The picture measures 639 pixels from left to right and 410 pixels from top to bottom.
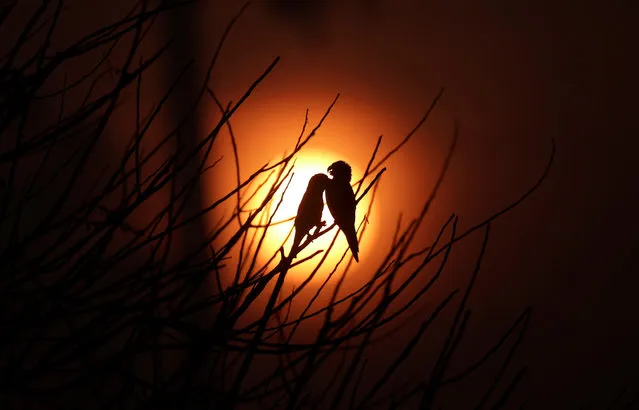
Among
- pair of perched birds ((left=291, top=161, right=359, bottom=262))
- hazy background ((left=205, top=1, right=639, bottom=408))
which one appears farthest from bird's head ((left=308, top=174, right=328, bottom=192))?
hazy background ((left=205, top=1, right=639, bottom=408))

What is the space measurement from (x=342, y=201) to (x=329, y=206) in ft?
0.08


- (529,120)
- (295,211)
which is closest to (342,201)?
(295,211)

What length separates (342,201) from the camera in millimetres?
1101

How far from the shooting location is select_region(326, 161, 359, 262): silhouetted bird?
1.10m

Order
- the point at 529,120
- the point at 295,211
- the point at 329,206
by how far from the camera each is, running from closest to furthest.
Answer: the point at 329,206, the point at 295,211, the point at 529,120

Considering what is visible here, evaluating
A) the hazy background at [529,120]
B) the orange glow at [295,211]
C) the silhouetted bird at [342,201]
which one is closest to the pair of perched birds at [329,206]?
the silhouetted bird at [342,201]

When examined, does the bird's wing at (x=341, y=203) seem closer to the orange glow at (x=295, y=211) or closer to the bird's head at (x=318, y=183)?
the bird's head at (x=318, y=183)

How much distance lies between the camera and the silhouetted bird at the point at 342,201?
43.2 inches

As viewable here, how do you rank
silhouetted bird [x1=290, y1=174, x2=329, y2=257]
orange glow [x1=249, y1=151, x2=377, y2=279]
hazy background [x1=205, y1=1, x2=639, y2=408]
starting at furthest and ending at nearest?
hazy background [x1=205, y1=1, x2=639, y2=408]
orange glow [x1=249, y1=151, x2=377, y2=279]
silhouetted bird [x1=290, y1=174, x2=329, y2=257]

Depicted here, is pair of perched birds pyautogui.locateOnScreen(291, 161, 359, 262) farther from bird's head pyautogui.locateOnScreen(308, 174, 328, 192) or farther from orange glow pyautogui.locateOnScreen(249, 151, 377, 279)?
orange glow pyautogui.locateOnScreen(249, 151, 377, 279)

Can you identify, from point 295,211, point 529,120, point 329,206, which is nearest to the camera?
point 329,206

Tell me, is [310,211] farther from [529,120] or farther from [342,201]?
[529,120]

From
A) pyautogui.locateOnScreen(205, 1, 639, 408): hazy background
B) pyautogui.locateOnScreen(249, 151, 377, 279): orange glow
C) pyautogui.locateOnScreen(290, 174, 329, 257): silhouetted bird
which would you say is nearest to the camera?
pyautogui.locateOnScreen(290, 174, 329, 257): silhouetted bird

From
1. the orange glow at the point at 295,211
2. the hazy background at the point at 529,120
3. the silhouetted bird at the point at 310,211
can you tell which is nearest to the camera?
the silhouetted bird at the point at 310,211
